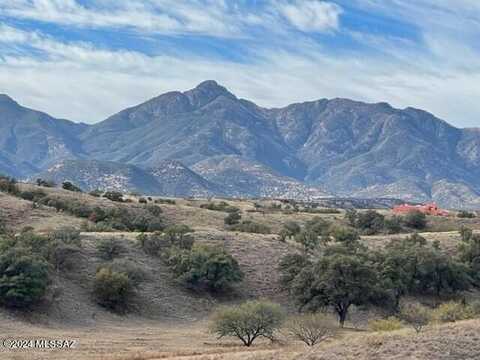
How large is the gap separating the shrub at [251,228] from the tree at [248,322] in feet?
145

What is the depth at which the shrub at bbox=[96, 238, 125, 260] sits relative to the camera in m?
67.3

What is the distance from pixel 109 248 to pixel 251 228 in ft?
103

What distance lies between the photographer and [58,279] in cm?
6084

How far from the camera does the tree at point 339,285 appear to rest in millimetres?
64125

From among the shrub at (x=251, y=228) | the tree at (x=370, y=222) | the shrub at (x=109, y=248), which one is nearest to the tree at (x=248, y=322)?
the shrub at (x=109, y=248)

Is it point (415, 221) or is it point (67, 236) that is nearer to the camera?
point (67, 236)

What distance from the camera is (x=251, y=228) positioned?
9650 centimetres

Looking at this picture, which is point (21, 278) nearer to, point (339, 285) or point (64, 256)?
point (64, 256)

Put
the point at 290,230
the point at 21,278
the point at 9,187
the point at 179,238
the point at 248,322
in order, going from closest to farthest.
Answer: the point at 248,322 < the point at 21,278 < the point at 179,238 < the point at 290,230 < the point at 9,187

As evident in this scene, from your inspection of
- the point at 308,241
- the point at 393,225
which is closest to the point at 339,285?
the point at 308,241

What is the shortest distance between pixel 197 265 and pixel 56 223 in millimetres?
25445

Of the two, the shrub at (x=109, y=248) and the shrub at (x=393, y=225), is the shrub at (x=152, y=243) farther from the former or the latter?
the shrub at (x=393, y=225)

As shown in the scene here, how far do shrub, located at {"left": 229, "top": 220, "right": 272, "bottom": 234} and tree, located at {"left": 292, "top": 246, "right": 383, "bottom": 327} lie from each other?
2840 cm

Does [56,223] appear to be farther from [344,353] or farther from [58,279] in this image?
[344,353]
